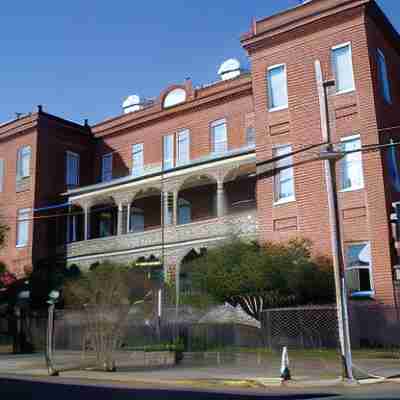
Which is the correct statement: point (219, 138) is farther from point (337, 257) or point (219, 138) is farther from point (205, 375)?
point (337, 257)

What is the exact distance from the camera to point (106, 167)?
36.7m

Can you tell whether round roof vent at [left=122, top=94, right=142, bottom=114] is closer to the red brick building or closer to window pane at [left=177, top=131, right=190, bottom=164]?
the red brick building

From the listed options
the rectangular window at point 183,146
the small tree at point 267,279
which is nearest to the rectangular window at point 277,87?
the small tree at point 267,279

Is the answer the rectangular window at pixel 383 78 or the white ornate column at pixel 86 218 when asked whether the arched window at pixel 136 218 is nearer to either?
the white ornate column at pixel 86 218

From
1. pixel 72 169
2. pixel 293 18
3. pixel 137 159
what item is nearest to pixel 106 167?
pixel 72 169

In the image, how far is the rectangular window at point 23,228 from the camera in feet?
110

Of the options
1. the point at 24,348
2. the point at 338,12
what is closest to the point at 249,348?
the point at 24,348

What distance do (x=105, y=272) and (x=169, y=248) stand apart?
8.64 metres

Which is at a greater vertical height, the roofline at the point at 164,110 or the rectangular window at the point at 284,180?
→ the roofline at the point at 164,110

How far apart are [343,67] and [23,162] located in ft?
64.9

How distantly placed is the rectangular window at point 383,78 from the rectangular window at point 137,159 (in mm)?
14991

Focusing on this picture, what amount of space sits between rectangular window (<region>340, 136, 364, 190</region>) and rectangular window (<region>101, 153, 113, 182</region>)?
55.9ft

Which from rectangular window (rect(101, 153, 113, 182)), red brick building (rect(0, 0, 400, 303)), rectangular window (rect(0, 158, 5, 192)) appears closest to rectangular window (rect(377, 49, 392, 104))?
red brick building (rect(0, 0, 400, 303))

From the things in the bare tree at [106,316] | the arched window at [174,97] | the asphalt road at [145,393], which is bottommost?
the asphalt road at [145,393]
